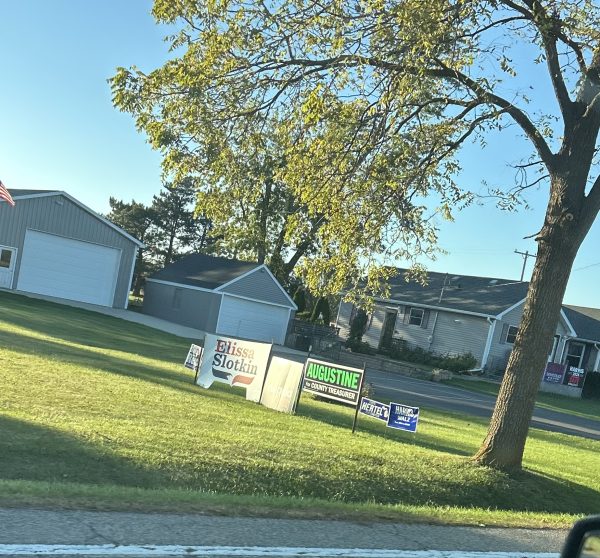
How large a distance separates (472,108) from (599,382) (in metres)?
33.8

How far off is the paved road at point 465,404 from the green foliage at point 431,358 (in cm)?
772

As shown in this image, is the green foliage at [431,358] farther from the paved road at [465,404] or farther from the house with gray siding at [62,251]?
the house with gray siding at [62,251]

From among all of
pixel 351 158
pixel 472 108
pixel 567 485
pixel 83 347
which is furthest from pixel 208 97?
pixel 83 347

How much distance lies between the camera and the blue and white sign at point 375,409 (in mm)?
11188

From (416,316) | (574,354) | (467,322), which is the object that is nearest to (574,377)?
(467,322)

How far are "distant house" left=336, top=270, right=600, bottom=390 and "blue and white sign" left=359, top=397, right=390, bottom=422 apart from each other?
2454 cm

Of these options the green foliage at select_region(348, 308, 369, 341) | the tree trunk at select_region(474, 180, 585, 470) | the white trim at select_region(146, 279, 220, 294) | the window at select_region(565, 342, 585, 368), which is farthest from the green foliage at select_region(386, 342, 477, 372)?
the tree trunk at select_region(474, 180, 585, 470)

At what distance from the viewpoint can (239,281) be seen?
3934cm

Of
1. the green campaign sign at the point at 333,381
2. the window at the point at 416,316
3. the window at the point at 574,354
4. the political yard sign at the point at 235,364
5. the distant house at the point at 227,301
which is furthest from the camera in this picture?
the window at the point at 574,354

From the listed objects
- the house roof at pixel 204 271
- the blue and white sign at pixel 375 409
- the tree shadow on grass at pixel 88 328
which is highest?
the house roof at pixel 204 271

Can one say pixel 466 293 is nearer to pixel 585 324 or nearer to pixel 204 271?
pixel 585 324

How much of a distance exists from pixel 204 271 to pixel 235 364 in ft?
94.3

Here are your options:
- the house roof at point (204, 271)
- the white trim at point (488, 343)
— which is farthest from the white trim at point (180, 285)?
the white trim at point (488, 343)

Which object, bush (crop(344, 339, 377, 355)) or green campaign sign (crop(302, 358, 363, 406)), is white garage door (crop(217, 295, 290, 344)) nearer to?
bush (crop(344, 339, 377, 355))
